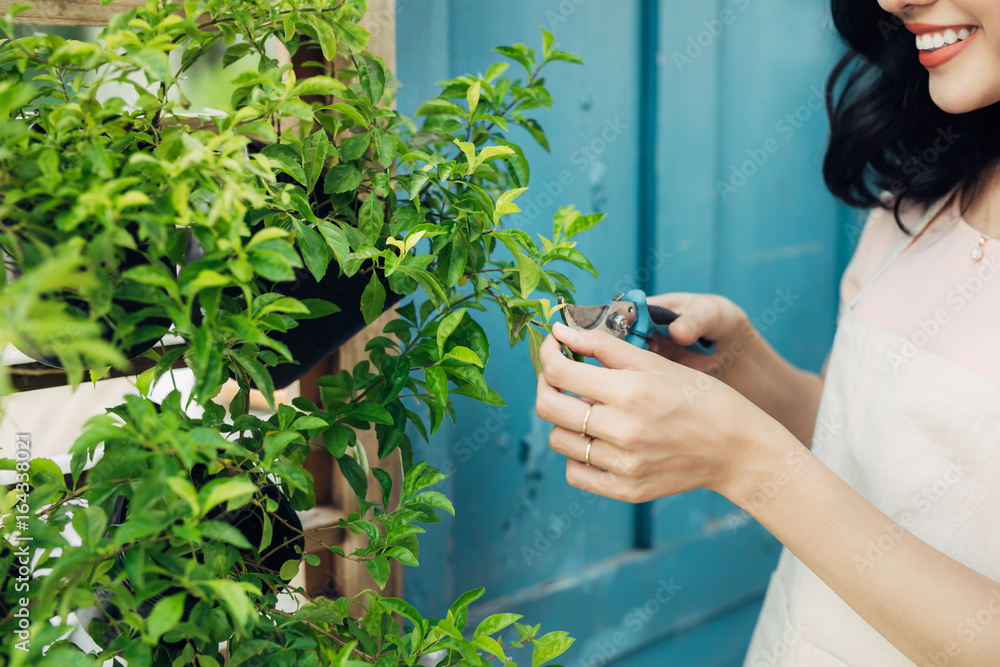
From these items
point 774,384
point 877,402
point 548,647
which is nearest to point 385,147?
point 548,647

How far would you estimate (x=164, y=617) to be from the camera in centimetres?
37

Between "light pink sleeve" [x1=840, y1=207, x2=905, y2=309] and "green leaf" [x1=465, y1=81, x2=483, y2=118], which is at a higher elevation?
"green leaf" [x1=465, y1=81, x2=483, y2=118]

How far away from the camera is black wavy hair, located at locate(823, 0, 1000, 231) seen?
0.94 m

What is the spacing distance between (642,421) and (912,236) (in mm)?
603

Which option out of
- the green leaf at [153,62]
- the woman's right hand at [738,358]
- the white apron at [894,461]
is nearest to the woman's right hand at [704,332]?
the woman's right hand at [738,358]

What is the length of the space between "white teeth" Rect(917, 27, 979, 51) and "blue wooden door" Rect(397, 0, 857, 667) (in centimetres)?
48

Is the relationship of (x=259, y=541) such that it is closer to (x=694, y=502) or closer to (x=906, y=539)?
(x=906, y=539)

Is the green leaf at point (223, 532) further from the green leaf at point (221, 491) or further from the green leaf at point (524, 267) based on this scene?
the green leaf at point (524, 267)

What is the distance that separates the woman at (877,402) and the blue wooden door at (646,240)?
0.28 m

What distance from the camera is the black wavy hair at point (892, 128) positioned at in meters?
0.94

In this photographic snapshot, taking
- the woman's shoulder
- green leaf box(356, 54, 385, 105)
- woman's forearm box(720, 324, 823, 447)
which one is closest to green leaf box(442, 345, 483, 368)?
green leaf box(356, 54, 385, 105)

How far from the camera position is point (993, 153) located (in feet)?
3.02

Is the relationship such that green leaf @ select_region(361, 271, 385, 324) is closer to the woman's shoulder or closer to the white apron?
the white apron

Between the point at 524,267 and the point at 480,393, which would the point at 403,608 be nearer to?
the point at 480,393
